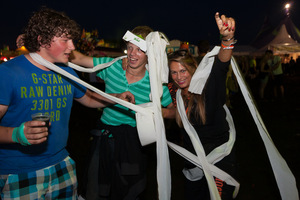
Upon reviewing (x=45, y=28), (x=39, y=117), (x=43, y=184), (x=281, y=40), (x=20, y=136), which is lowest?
(x=43, y=184)

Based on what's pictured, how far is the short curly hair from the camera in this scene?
5.85 ft

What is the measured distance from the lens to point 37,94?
1751 mm

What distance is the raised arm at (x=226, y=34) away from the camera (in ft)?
5.39

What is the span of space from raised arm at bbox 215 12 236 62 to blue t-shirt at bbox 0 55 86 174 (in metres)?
1.31

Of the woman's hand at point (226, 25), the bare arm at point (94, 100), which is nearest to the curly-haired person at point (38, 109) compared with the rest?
the bare arm at point (94, 100)

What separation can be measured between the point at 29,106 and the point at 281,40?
81.2 feet

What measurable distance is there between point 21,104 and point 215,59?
4.98 feet

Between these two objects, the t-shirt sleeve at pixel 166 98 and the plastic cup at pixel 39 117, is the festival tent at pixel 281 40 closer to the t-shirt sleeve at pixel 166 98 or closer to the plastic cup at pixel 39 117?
the t-shirt sleeve at pixel 166 98

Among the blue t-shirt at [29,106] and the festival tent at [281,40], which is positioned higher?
the festival tent at [281,40]

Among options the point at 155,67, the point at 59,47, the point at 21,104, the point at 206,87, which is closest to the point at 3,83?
the point at 21,104

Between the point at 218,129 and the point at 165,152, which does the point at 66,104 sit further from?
the point at 218,129

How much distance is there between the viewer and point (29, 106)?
1712 mm

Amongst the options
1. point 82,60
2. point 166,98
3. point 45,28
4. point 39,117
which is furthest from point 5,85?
point 166,98

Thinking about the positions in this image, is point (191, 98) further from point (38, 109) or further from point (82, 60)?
point (38, 109)
